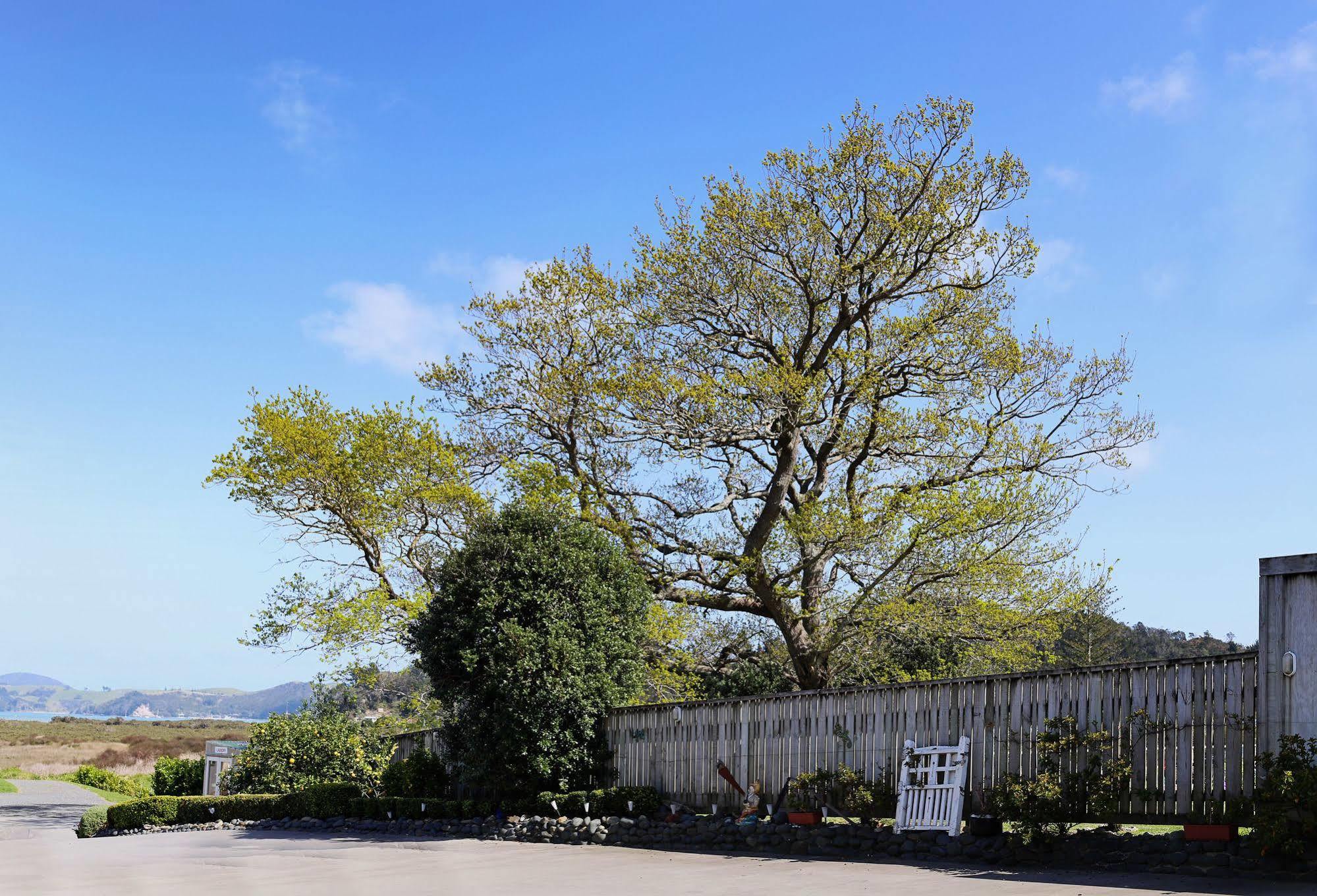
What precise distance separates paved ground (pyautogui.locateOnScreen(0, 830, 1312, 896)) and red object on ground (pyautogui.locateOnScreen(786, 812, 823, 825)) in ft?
3.58

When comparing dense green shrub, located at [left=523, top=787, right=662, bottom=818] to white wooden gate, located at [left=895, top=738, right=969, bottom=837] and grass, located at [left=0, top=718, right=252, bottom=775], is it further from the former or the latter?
grass, located at [left=0, top=718, right=252, bottom=775]

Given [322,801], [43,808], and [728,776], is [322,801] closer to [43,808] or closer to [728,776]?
[728,776]

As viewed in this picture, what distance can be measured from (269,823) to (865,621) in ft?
34.1

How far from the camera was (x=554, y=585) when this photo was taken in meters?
16.3

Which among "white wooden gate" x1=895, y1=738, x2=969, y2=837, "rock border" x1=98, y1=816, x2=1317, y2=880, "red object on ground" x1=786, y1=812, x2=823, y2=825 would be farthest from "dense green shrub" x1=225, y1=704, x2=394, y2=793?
"white wooden gate" x1=895, y1=738, x2=969, y2=837

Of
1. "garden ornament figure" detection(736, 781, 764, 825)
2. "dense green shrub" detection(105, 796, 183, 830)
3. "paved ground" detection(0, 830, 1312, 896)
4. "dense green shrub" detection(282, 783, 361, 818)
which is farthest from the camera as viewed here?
"dense green shrub" detection(105, 796, 183, 830)

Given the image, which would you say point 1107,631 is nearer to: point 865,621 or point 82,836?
point 865,621

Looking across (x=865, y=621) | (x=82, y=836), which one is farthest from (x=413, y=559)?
(x=865, y=621)

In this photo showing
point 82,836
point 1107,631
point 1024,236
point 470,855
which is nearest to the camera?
point 470,855

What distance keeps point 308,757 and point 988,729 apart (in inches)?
533

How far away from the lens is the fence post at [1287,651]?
29.8ft

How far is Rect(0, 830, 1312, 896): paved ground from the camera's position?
8578 millimetres

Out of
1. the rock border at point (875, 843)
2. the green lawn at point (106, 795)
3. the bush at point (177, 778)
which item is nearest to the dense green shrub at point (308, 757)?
the rock border at point (875, 843)

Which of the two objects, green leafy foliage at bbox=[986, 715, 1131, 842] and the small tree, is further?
the small tree
